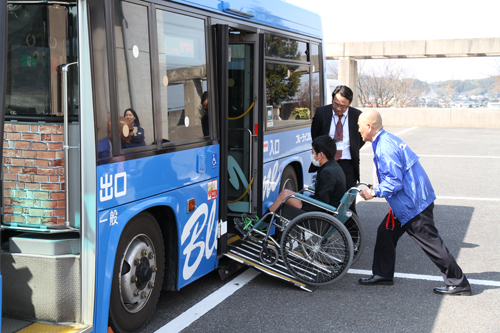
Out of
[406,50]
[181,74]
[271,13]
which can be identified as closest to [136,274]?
[181,74]

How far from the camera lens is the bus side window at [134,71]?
12.2 feet

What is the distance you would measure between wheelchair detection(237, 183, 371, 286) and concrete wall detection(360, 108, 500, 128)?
22.8 m

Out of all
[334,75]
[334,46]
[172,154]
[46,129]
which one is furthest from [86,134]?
[334,75]

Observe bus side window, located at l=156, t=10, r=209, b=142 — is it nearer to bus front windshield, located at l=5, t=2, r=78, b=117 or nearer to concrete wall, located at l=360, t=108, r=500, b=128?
bus front windshield, located at l=5, t=2, r=78, b=117

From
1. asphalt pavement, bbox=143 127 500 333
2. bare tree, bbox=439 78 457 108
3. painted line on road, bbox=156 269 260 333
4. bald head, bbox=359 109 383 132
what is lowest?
→ asphalt pavement, bbox=143 127 500 333

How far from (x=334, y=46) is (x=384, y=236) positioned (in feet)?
79.8

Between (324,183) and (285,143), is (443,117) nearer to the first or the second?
(285,143)

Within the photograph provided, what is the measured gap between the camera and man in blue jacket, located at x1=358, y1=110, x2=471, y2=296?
4.92 meters

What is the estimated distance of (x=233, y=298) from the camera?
502 centimetres

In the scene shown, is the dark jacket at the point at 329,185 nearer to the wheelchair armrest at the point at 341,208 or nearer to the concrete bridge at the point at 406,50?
the wheelchair armrest at the point at 341,208

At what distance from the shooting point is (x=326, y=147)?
18.5 ft

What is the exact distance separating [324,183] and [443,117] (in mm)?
23902

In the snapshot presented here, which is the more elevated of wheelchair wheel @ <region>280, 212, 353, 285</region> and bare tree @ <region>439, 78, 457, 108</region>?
bare tree @ <region>439, 78, 457, 108</region>

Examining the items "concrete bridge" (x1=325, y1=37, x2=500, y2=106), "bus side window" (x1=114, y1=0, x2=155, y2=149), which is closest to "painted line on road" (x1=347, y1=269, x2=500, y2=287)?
"bus side window" (x1=114, y1=0, x2=155, y2=149)
